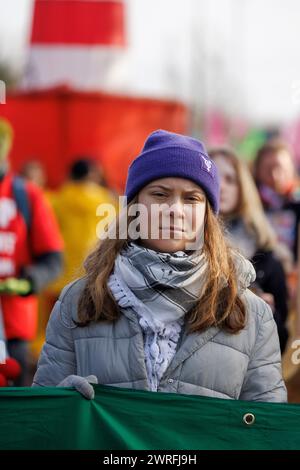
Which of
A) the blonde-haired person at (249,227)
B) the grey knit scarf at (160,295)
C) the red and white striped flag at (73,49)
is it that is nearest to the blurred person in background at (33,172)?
the red and white striped flag at (73,49)

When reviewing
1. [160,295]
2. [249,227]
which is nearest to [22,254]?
[249,227]

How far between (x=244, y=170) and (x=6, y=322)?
1597mm

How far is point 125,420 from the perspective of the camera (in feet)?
13.0

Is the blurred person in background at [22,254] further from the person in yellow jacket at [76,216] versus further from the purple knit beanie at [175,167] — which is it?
the person in yellow jacket at [76,216]

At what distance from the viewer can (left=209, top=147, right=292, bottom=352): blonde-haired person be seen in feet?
20.2

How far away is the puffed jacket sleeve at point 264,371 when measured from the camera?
4.01m

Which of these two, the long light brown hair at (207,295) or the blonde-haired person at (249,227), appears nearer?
the long light brown hair at (207,295)

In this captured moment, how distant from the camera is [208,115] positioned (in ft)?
179

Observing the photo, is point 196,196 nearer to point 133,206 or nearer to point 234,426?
point 133,206

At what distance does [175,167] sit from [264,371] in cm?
70

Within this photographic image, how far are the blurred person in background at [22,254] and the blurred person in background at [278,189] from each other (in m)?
1.57

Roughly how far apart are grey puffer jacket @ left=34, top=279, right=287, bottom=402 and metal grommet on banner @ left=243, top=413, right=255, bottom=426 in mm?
81

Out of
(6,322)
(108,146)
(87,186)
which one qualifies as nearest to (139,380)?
(6,322)
